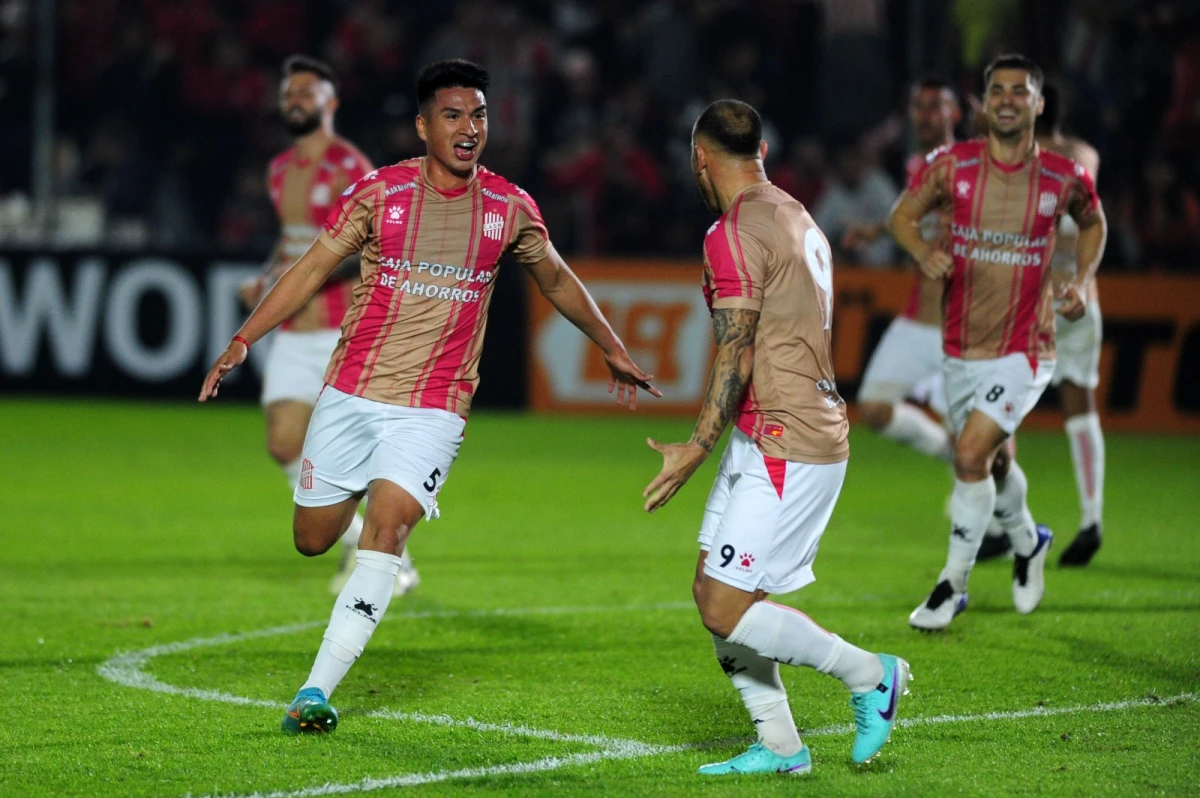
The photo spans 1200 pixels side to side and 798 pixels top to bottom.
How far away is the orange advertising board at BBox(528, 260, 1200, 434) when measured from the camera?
566 inches

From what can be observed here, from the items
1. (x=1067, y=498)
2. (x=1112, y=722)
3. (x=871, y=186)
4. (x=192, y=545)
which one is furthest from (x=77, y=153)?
(x=1112, y=722)

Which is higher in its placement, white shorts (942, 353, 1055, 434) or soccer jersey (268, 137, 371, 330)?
soccer jersey (268, 137, 371, 330)

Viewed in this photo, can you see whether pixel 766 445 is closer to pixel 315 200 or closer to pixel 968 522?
pixel 968 522

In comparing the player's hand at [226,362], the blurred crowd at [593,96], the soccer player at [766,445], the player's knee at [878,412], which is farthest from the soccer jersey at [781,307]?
the blurred crowd at [593,96]

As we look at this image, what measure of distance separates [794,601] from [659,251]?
8848 mm

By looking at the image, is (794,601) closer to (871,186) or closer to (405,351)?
(405,351)

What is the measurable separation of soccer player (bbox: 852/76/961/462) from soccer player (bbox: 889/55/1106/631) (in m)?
1.66

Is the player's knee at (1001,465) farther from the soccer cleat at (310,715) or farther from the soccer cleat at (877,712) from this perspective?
the soccer cleat at (310,715)

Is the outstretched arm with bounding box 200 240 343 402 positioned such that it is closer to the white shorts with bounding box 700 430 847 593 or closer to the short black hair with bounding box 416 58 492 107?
the short black hair with bounding box 416 58 492 107

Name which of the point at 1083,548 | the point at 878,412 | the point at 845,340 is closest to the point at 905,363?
the point at 878,412

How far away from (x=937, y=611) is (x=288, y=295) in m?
3.14

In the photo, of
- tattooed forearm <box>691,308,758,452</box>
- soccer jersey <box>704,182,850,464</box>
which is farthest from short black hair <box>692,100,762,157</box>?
tattooed forearm <box>691,308,758,452</box>

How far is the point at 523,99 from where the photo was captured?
16.9 meters

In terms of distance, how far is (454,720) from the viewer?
18.0ft
